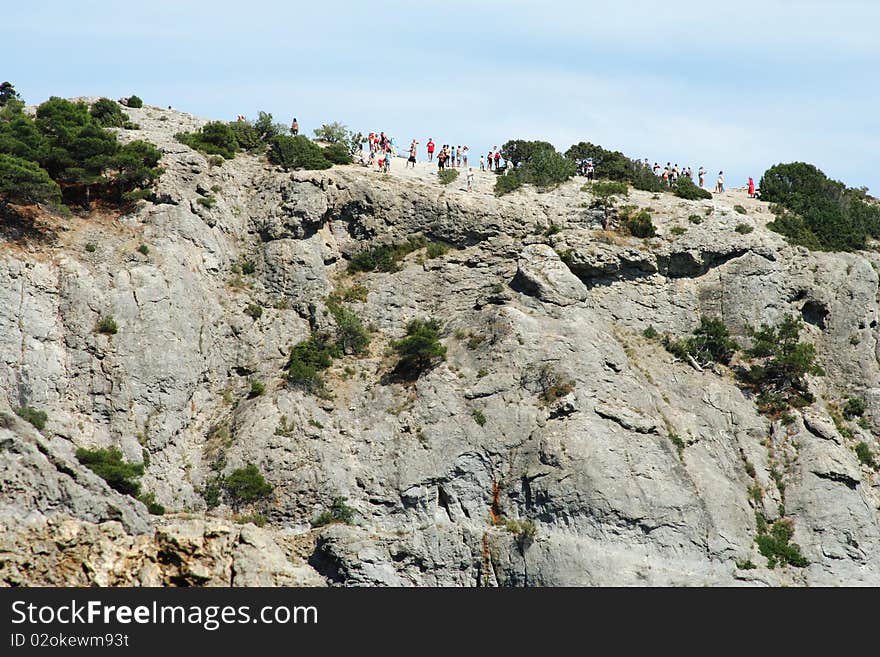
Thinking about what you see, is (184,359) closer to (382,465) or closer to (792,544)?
(382,465)

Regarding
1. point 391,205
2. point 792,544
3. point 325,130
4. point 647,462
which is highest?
point 325,130

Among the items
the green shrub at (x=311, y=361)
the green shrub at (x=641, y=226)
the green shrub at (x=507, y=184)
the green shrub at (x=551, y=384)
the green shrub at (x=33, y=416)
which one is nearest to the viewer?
the green shrub at (x=33, y=416)

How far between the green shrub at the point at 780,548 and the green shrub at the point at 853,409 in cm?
797

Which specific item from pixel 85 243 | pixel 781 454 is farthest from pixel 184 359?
pixel 781 454

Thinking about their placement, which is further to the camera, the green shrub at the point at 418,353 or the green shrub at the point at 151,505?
the green shrub at the point at 418,353

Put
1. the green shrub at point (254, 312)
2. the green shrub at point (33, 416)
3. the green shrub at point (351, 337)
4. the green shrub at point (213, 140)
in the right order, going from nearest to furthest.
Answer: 1. the green shrub at point (33, 416)
2. the green shrub at point (351, 337)
3. the green shrub at point (254, 312)
4. the green shrub at point (213, 140)

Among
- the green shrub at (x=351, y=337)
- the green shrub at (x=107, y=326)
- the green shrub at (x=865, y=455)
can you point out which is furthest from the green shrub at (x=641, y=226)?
the green shrub at (x=107, y=326)

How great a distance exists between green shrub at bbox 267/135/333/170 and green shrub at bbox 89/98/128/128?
7.59 metres

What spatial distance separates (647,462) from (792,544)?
6905 mm

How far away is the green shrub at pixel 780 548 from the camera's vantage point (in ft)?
163

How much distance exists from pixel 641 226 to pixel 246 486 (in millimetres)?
24144

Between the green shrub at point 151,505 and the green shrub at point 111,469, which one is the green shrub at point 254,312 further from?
the green shrub at point 151,505

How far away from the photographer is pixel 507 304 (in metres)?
55.8

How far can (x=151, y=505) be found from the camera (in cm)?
4659
